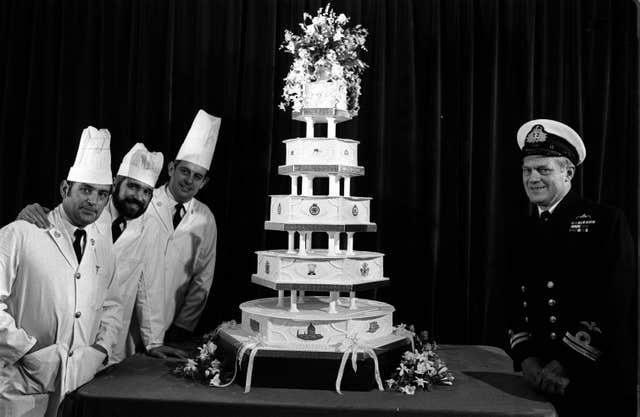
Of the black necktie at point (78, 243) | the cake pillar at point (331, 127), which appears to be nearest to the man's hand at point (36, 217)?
the black necktie at point (78, 243)

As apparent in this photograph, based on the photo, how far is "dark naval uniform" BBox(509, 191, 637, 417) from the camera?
304cm

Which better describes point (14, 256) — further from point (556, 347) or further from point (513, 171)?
point (513, 171)

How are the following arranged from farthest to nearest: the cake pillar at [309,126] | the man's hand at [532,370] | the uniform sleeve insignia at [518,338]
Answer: the cake pillar at [309,126] → the uniform sleeve insignia at [518,338] → the man's hand at [532,370]

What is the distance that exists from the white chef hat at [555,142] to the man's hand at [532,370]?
1130mm

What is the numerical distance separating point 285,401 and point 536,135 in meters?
2.00

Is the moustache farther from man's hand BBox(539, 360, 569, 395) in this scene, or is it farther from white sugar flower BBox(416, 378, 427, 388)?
man's hand BBox(539, 360, 569, 395)

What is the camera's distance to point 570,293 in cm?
316

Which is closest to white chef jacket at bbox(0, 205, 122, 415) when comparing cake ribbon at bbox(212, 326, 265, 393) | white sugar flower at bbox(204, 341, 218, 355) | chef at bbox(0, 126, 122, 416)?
chef at bbox(0, 126, 122, 416)

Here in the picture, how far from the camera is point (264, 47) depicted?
15.8ft

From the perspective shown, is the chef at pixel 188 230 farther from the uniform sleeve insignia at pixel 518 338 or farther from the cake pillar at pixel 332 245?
the uniform sleeve insignia at pixel 518 338

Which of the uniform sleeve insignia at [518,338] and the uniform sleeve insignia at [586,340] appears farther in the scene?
the uniform sleeve insignia at [518,338]

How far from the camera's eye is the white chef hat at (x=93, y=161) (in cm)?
343

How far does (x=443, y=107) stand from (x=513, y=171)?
0.75m

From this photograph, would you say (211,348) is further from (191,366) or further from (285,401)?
(285,401)
